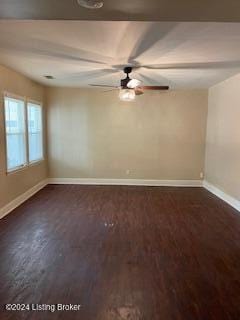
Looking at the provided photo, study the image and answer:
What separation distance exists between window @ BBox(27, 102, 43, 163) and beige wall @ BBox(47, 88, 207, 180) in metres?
0.45

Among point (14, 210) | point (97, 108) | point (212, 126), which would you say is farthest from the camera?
point (97, 108)

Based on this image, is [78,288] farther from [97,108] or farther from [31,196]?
[97,108]

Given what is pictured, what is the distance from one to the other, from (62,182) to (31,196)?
1413mm

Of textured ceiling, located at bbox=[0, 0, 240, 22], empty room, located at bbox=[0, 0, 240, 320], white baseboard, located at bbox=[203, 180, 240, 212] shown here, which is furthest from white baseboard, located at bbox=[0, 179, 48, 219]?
white baseboard, located at bbox=[203, 180, 240, 212]

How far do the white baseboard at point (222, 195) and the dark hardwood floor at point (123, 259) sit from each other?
0.18 metres

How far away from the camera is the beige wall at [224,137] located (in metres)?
5.21

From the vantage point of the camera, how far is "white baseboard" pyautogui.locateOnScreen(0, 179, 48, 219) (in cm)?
465

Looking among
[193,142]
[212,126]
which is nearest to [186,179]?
[193,142]

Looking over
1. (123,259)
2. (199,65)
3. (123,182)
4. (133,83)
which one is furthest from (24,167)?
(199,65)

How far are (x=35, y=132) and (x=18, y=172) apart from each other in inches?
59.1

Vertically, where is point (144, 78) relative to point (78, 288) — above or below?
above

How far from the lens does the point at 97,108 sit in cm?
707

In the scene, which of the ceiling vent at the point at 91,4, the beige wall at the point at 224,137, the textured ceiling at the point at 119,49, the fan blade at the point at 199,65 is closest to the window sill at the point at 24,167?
the textured ceiling at the point at 119,49

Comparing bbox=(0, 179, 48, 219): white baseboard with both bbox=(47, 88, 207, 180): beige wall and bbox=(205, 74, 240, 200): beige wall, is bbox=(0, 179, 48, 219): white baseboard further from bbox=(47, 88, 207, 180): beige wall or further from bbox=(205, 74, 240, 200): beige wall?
bbox=(205, 74, 240, 200): beige wall
